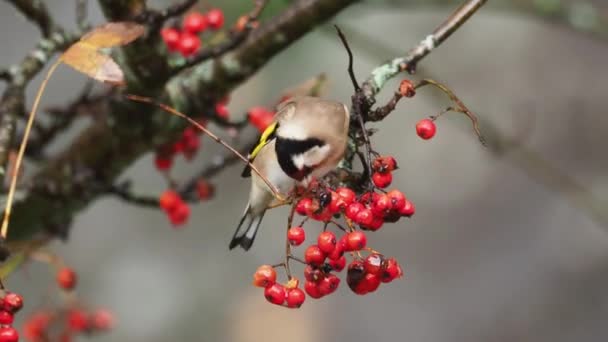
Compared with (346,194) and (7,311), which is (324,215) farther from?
(7,311)

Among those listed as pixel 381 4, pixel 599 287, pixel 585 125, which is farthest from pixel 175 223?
pixel 585 125

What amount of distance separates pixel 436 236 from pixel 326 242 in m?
4.26

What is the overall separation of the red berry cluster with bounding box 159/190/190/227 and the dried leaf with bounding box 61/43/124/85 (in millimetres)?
817

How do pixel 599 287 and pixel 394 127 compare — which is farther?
pixel 394 127

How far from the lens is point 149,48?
181 cm

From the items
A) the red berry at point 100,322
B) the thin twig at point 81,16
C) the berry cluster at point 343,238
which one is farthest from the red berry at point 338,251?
the red berry at point 100,322

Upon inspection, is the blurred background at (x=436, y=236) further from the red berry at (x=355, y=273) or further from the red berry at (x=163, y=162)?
the red berry at (x=355, y=273)

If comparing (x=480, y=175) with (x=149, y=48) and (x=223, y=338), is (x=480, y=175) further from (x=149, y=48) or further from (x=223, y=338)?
A: (x=149, y=48)

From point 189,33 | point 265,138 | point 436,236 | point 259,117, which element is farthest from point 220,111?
point 436,236

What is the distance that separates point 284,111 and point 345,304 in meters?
3.79

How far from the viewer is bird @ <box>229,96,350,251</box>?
1344mm

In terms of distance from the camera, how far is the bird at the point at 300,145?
134 cm

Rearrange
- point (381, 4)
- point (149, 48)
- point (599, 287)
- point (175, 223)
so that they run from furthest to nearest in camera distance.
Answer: point (599, 287)
point (381, 4)
point (175, 223)
point (149, 48)

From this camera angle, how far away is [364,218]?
4.04 feet
